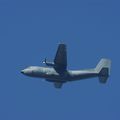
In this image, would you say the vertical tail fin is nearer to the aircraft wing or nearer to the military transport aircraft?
the military transport aircraft

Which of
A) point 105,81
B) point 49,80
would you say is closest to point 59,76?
point 49,80

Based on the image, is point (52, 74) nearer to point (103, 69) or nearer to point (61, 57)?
point (61, 57)

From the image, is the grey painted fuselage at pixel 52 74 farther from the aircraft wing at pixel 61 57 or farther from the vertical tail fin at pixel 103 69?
the vertical tail fin at pixel 103 69

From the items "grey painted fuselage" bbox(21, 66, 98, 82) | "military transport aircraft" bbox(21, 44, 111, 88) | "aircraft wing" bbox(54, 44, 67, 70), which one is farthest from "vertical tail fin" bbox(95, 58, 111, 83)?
"aircraft wing" bbox(54, 44, 67, 70)

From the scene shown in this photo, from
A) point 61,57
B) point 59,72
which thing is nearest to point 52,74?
point 59,72

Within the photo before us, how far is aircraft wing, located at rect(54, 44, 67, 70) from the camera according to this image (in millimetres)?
90613

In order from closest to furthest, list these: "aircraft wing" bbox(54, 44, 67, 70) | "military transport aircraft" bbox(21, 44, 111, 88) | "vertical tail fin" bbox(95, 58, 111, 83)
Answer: "aircraft wing" bbox(54, 44, 67, 70), "military transport aircraft" bbox(21, 44, 111, 88), "vertical tail fin" bbox(95, 58, 111, 83)

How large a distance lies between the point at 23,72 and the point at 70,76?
798cm

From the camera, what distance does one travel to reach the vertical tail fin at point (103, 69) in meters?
97.2

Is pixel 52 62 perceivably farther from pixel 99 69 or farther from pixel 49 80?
pixel 99 69

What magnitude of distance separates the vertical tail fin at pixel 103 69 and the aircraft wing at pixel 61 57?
6.86 metres

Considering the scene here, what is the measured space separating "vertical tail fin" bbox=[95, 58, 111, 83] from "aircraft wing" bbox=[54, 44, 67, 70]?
6862mm

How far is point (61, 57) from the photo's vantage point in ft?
306

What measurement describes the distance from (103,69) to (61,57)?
406 inches
